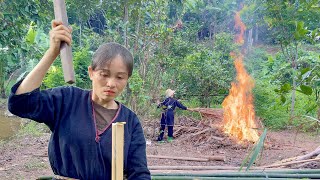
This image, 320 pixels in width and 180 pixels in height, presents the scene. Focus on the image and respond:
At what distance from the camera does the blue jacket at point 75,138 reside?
1.67 m

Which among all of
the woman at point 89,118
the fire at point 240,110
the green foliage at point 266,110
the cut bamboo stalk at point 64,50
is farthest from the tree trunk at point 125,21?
the cut bamboo stalk at point 64,50

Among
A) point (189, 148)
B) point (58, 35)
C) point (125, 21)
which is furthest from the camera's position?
point (189, 148)

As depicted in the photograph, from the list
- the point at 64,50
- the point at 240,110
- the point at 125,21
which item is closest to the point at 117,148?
the point at 64,50

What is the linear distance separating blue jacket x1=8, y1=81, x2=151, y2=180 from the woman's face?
0.42 ft

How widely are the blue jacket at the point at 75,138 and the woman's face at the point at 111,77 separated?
0.13m

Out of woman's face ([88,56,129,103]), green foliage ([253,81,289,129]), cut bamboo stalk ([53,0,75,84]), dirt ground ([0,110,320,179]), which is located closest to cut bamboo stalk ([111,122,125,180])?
cut bamboo stalk ([53,0,75,84])

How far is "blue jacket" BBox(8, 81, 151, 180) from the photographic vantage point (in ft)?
5.48

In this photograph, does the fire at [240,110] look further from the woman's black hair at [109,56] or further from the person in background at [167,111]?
the woman's black hair at [109,56]

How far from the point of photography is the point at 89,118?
173 centimetres

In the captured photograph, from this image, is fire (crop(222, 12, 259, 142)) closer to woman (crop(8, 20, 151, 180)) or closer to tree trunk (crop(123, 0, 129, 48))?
tree trunk (crop(123, 0, 129, 48))

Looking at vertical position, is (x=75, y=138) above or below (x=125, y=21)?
below

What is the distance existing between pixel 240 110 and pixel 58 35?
8008 mm

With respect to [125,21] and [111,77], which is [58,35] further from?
[125,21]

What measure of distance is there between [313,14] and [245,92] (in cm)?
249
